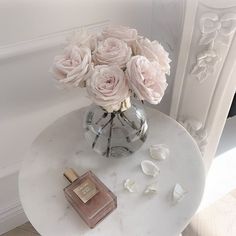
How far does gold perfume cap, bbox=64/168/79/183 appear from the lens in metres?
0.79

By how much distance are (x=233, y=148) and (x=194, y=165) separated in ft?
2.00

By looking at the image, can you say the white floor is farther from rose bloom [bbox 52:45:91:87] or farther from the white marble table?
rose bloom [bbox 52:45:91:87]

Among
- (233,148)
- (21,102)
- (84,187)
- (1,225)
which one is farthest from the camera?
(233,148)

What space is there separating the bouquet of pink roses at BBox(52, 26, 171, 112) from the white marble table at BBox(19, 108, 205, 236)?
0.66 feet

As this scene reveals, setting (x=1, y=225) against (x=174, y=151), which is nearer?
(x=174, y=151)

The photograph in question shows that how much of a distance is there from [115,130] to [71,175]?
15 cm

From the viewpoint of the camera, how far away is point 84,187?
746 millimetres

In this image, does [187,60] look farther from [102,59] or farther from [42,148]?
[42,148]

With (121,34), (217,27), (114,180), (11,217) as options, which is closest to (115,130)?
(114,180)

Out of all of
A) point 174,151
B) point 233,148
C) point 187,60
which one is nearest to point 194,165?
point 174,151

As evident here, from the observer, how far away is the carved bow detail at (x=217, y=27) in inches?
30.2

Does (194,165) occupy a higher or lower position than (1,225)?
higher

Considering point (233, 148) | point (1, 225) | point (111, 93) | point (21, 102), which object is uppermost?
point (111, 93)

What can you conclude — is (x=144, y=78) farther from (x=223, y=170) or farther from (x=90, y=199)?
(x=223, y=170)
